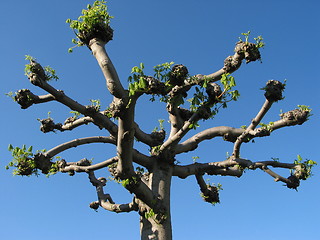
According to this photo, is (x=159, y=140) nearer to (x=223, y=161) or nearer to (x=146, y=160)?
(x=146, y=160)

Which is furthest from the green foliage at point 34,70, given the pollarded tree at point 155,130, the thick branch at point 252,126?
the thick branch at point 252,126

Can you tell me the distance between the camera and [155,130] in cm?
804

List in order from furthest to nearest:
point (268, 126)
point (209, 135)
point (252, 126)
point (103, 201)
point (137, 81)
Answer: point (103, 201) → point (209, 135) → point (252, 126) → point (268, 126) → point (137, 81)

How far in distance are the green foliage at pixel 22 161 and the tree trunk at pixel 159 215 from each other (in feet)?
7.70

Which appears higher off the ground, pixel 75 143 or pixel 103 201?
pixel 75 143

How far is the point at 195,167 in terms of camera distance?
759 centimetres

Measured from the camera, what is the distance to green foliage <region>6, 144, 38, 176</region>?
6574 millimetres

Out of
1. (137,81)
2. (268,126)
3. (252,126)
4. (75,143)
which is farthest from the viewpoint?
(75,143)

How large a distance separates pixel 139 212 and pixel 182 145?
1679 millimetres

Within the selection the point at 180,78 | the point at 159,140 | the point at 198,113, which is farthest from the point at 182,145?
the point at 180,78

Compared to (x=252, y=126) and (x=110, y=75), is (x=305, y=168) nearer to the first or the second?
(x=252, y=126)

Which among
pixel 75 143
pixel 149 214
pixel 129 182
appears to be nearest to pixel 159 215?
pixel 149 214

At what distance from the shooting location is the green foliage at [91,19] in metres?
5.73

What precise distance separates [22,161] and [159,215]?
2775 millimetres
